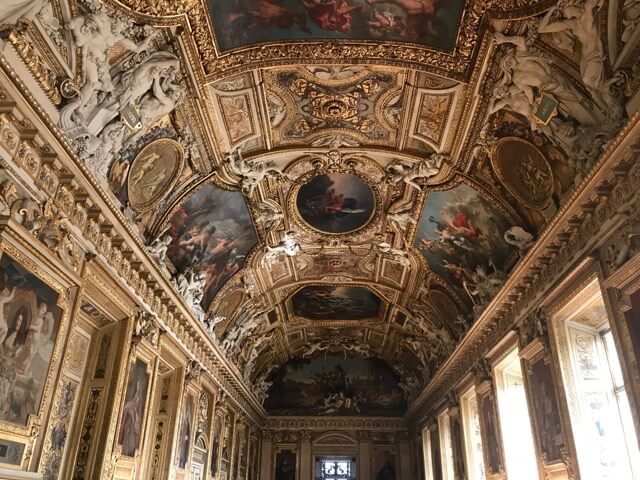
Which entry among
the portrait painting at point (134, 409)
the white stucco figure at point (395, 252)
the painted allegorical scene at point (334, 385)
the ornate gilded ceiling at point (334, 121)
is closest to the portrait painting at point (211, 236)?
the ornate gilded ceiling at point (334, 121)

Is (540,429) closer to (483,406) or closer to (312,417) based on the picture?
(483,406)

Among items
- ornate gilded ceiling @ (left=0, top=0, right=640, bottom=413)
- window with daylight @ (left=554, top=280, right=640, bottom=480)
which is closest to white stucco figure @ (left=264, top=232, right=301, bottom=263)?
ornate gilded ceiling @ (left=0, top=0, right=640, bottom=413)

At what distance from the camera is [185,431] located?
13961 mm

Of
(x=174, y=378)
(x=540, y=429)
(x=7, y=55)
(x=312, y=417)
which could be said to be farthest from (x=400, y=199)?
(x=312, y=417)

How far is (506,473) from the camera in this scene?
39.0 ft

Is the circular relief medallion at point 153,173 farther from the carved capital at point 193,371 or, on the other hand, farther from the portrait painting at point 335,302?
the portrait painting at point 335,302

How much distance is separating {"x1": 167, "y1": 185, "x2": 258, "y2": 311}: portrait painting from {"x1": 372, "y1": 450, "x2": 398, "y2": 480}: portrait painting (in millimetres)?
15577

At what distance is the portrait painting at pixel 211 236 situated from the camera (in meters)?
12.2

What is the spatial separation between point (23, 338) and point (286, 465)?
73.3 ft

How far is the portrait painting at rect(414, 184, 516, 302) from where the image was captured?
12.0 m

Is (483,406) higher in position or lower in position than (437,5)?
lower

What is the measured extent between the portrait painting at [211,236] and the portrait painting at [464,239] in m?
4.68

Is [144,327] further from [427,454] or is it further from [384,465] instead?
[384,465]

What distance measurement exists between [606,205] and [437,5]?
3.85 metres
